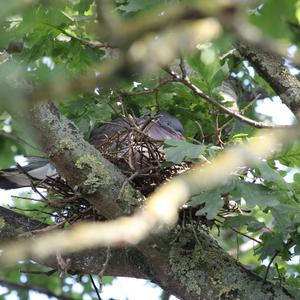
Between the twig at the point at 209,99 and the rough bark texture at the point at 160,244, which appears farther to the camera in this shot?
the rough bark texture at the point at 160,244

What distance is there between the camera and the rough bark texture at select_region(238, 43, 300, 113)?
9.34 ft

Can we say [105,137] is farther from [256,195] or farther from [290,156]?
[256,195]

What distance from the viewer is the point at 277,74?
295 cm

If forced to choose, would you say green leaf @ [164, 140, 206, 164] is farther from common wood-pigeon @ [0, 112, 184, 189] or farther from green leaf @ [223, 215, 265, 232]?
common wood-pigeon @ [0, 112, 184, 189]

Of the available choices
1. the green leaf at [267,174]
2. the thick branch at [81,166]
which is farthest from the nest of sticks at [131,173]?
the green leaf at [267,174]

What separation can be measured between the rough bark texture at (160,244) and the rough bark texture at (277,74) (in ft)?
2.45

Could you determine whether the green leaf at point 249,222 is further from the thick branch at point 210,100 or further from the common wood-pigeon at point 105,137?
the common wood-pigeon at point 105,137

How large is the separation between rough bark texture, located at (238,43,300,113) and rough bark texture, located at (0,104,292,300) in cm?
75

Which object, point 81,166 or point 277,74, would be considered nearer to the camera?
point 81,166

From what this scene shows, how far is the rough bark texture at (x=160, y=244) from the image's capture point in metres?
2.35

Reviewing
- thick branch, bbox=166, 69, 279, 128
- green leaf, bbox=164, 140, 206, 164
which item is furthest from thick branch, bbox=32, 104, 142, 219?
thick branch, bbox=166, 69, 279, 128

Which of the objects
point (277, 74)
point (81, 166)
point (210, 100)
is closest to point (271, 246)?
point (210, 100)

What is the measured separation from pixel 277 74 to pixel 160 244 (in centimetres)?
98

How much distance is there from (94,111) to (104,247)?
67 cm
